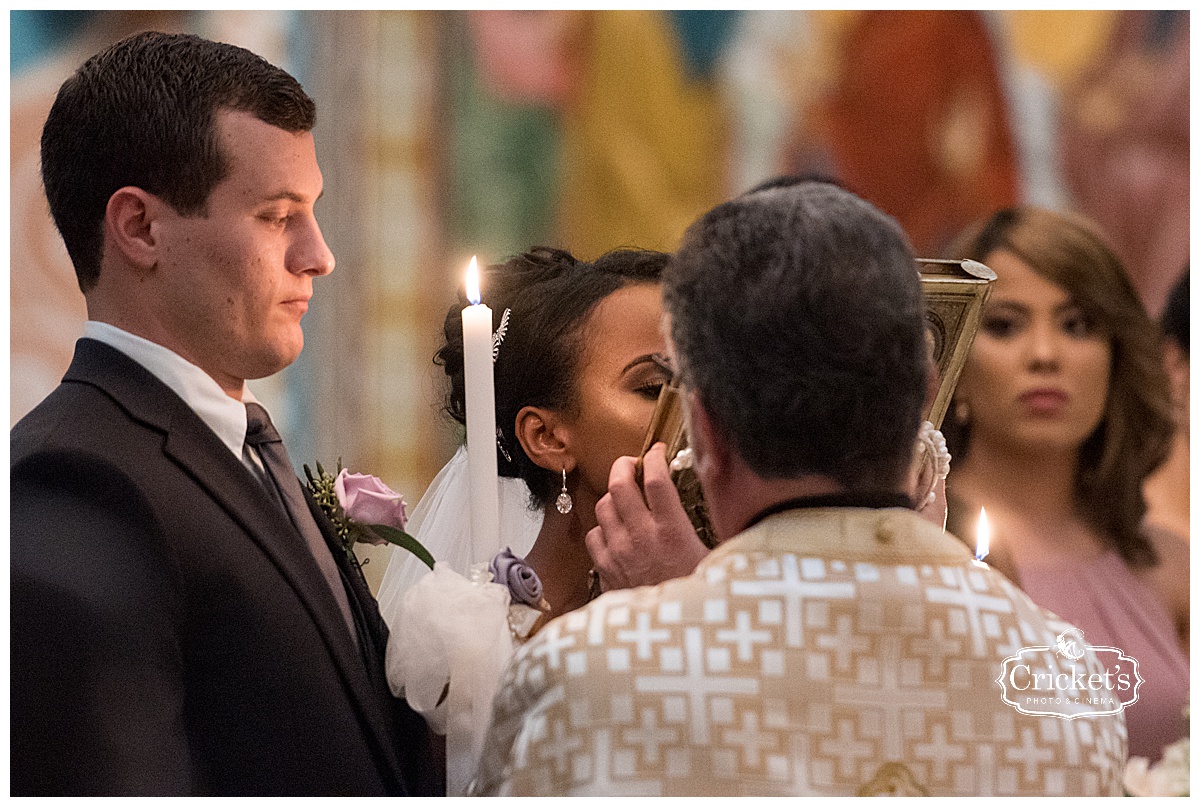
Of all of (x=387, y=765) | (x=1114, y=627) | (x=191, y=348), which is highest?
(x=191, y=348)

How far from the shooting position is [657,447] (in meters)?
2.19

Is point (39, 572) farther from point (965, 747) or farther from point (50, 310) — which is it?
point (50, 310)

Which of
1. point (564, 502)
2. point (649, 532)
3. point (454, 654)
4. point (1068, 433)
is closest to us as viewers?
point (454, 654)

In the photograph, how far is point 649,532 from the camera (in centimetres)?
215

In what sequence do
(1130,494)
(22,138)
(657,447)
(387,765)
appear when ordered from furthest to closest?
(1130,494) → (22,138) → (657,447) → (387,765)

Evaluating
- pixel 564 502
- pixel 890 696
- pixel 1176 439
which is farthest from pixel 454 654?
pixel 1176 439

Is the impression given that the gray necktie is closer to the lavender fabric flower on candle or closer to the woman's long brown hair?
the lavender fabric flower on candle

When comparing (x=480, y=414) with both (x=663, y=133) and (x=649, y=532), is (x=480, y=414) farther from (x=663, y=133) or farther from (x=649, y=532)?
(x=663, y=133)

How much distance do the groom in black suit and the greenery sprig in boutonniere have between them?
7 centimetres

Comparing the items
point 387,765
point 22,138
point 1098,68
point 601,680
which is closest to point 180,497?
point 387,765

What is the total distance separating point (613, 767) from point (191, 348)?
908 millimetres

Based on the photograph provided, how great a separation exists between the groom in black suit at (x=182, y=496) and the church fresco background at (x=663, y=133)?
7.69ft

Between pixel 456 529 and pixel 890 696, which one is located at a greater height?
pixel 890 696

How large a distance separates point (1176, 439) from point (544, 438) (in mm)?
2506
